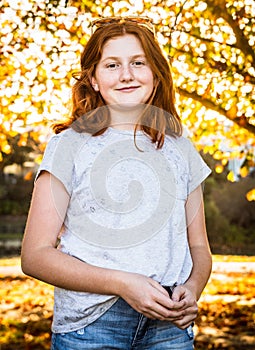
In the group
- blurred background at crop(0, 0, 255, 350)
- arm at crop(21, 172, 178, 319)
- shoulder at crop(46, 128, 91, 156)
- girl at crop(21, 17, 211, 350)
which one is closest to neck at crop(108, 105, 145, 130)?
girl at crop(21, 17, 211, 350)

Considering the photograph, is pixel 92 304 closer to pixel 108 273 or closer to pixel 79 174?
pixel 108 273

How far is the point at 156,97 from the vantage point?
7.91 feet

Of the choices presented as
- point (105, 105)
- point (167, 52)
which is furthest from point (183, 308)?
point (167, 52)

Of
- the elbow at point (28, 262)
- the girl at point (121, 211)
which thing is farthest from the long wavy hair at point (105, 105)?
the elbow at point (28, 262)

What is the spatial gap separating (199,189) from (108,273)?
0.48 meters

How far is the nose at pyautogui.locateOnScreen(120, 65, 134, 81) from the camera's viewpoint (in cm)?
228

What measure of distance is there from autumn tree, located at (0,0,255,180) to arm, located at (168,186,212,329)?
145 inches

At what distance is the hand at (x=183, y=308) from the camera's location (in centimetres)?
208

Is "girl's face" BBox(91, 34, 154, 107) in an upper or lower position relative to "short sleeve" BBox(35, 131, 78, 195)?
upper

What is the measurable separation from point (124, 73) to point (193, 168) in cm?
38

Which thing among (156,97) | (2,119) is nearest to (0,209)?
(2,119)

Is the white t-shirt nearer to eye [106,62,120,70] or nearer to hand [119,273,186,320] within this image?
hand [119,273,186,320]

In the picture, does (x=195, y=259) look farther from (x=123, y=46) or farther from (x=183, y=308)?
(x=123, y=46)

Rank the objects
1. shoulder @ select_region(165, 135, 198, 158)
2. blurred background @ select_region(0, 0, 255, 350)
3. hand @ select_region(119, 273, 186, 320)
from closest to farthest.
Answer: hand @ select_region(119, 273, 186, 320) → shoulder @ select_region(165, 135, 198, 158) → blurred background @ select_region(0, 0, 255, 350)
